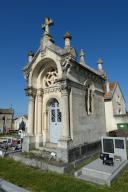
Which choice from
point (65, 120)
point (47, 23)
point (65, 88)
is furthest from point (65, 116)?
point (47, 23)

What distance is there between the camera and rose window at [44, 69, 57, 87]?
12.3 metres

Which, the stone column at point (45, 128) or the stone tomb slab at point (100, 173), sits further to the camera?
the stone column at point (45, 128)

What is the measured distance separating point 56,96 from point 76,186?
6.22 meters

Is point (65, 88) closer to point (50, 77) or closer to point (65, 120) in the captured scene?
point (65, 120)

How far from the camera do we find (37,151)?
11383 mm

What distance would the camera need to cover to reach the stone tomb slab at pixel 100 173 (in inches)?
279

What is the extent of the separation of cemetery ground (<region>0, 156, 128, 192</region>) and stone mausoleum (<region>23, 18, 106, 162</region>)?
2.23 m

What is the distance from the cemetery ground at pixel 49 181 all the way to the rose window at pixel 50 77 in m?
5.88

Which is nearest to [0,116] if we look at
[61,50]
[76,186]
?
[61,50]

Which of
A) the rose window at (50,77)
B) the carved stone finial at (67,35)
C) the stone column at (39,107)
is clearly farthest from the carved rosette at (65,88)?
the carved stone finial at (67,35)

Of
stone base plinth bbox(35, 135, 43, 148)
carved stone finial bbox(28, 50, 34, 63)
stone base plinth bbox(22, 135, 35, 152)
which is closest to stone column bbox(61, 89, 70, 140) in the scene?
stone base plinth bbox(35, 135, 43, 148)

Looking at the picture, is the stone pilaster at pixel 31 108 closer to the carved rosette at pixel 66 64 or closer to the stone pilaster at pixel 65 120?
the stone pilaster at pixel 65 120

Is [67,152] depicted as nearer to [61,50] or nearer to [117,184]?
[117,184]

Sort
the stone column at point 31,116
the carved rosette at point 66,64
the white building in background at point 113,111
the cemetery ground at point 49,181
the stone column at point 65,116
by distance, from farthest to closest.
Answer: the white building in background at point 113,111
the stone column at point 31,116
the carved rosette at point 66,64
the stone column at point 65,116
the cemetery ground at point 49,181
